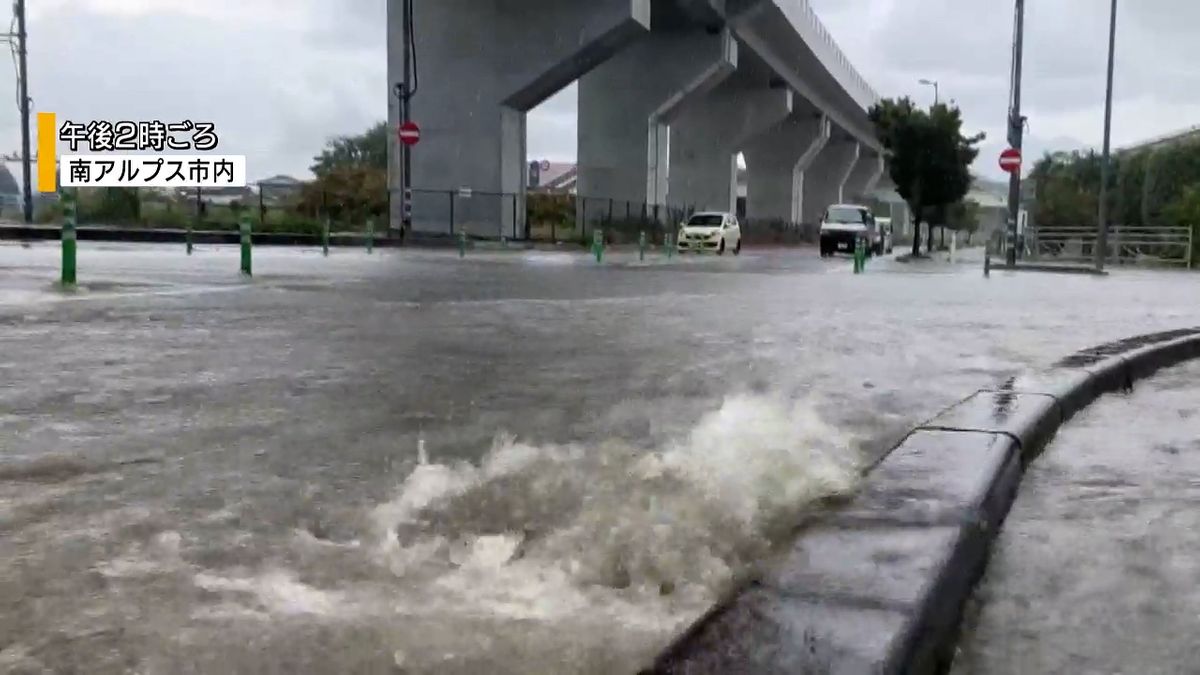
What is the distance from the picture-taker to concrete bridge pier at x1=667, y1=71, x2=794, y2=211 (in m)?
52.3

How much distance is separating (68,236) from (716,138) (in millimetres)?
44568

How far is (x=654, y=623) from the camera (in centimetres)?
226

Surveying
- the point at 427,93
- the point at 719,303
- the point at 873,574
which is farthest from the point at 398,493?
the point at 427,93

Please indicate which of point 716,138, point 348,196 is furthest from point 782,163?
point 348,196

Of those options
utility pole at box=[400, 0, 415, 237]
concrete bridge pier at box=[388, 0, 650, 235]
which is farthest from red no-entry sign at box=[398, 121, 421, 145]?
concrete bridge pier at box=[388, 0, 650, 235]

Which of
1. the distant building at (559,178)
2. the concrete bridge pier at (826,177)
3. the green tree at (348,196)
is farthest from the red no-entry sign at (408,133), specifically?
the distant building at (559,178)

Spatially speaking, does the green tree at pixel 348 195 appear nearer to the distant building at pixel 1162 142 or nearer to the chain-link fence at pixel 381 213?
the chain-link fence at pixel 381 213

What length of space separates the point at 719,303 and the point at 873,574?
977cm

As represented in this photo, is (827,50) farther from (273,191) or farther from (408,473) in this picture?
(408,473)

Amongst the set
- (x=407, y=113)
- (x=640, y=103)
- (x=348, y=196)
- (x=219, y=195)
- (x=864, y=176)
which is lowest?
(x=219, y=195)

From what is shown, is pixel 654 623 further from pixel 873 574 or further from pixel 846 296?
pixel 846 296

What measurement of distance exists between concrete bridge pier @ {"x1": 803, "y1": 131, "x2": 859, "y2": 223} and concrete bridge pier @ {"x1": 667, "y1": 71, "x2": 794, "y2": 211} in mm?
29849

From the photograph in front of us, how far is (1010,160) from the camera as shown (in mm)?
29531

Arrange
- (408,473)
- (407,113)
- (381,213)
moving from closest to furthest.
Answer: (408,473) < (407,113) < (381,213)
